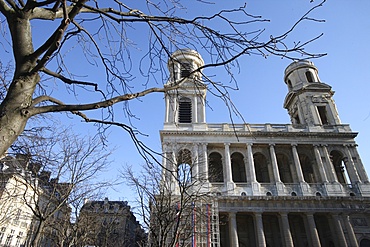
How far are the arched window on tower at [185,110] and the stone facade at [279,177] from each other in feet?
0.39

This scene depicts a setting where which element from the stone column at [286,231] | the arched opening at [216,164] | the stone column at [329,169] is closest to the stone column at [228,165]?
the arched opening at [216,164]

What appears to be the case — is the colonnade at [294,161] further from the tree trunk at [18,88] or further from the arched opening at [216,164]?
the tree trunk at [18,88]

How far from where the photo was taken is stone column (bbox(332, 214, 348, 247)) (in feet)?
76.0

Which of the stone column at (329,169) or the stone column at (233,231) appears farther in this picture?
the stone column at (329,169)

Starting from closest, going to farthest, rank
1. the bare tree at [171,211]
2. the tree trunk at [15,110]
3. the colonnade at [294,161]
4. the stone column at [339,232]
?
the tree trunk at [15,110] < the bare tree at [171,211] < the stone column at [339,232] < the colonnade at [294,161]

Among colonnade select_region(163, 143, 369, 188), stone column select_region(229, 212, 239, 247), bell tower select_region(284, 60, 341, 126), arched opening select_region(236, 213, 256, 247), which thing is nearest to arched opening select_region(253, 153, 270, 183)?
colonnade select_region(163, 143, 369, 188)

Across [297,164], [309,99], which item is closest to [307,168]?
[297,164]

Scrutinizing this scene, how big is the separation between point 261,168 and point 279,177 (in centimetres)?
278

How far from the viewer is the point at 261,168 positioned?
Answer: 98.8 ft

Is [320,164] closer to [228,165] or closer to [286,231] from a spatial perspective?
[286,231]

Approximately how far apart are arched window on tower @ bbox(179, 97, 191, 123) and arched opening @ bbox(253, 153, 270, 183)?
355 inches

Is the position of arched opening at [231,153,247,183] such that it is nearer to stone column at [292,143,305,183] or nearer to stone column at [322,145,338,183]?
stone column at [292,143,305,183]

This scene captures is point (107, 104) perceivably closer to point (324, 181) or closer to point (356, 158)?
point (324, 181)

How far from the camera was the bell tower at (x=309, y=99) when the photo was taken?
32.3 metres
